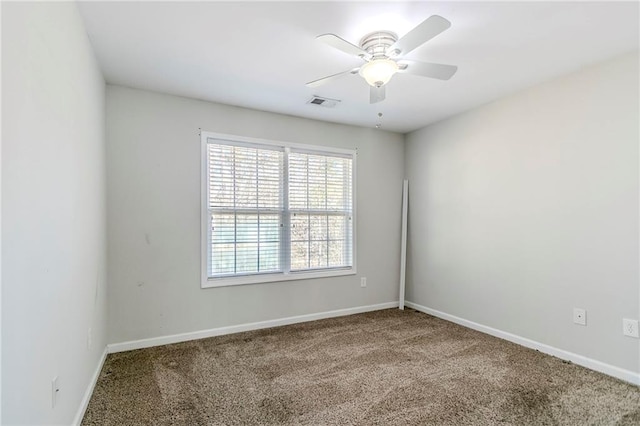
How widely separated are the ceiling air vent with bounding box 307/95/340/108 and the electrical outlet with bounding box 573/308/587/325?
9.37ft

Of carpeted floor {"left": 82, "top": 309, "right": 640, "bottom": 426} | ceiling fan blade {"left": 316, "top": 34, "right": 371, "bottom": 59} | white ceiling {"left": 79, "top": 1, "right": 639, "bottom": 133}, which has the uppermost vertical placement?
white ceiling {"left": 79, "top": 1, "right": 639, "bottom": 133}

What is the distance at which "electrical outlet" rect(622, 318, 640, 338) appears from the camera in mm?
2502

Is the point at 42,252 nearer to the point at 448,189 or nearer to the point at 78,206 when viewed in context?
the point at 78,206

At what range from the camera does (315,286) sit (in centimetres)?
413

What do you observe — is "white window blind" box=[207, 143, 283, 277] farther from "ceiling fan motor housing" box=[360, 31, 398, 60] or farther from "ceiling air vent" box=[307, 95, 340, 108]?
"ceiling fan motor housing" box=[360, 31, 398, 60]

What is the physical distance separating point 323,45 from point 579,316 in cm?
296

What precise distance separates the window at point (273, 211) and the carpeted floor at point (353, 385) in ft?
2.62

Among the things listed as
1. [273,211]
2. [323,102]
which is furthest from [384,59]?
[273,211]

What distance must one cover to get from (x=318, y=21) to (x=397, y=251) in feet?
10.8

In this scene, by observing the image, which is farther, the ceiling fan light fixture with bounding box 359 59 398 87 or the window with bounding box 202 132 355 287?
the window with bounding box 202 132 355 287

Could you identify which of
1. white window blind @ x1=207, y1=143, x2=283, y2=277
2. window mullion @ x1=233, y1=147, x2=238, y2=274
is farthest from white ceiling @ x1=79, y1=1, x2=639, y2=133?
window mullion @ x1=233, y1=147, x2=238, y2=274

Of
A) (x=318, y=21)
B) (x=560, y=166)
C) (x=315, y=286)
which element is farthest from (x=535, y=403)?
(x=318, y=21)

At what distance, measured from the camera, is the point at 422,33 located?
189cm

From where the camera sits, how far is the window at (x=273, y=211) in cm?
357
